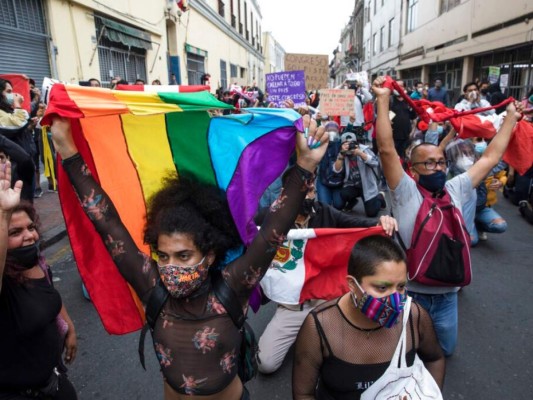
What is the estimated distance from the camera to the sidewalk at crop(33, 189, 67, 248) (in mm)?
5750

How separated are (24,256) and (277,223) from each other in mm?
1107

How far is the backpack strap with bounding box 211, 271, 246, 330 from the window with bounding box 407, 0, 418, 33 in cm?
2595

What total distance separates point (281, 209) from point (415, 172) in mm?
1477

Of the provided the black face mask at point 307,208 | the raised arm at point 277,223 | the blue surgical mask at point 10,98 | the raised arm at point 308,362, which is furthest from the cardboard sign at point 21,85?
the raised arm at point 308,362

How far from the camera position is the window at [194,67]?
18.4m

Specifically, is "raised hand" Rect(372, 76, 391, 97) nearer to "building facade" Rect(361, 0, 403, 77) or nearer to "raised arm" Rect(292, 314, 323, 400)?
"raised arm" Rect(292, 314, 323, 400)

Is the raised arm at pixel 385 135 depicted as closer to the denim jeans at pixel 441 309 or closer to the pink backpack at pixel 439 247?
the pink backpack at pixel 439 247

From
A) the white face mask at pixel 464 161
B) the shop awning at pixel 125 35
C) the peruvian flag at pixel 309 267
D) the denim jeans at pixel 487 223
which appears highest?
the shop awning at pixel 125 35

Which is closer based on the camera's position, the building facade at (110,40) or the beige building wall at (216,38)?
the building facade at (110,40)

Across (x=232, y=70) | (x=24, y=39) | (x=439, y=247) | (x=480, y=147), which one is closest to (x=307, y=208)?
(x=439, y=247)

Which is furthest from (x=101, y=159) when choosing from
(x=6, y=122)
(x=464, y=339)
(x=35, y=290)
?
(x=6, y=122)

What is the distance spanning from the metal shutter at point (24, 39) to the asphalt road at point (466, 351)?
17.5 feet

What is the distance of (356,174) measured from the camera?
600 cm

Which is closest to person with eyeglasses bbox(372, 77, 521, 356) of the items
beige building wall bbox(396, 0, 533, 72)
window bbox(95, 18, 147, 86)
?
window bbox(95, 18, 147, 86)
